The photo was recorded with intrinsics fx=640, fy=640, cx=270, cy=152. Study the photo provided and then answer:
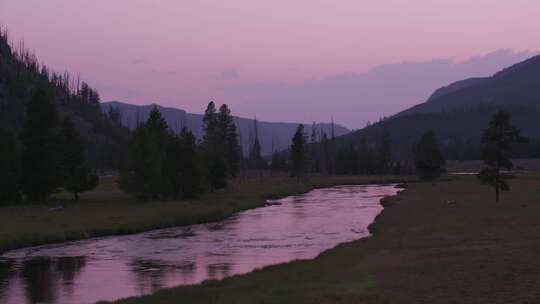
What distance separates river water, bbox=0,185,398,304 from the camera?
30.5m

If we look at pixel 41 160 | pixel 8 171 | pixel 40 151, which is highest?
pixel 40 151

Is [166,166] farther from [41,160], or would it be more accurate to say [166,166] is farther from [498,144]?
[498,144]

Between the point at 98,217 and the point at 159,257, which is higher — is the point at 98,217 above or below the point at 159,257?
above

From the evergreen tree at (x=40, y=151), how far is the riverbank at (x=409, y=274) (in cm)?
4643

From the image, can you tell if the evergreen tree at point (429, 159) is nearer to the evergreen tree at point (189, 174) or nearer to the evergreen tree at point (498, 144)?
the evergreen tree at point (189, 174)

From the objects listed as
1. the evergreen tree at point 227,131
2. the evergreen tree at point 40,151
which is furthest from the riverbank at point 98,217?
the evergreen tree at point 227,131

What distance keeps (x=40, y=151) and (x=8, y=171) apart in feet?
17.4

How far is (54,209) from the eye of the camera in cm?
6500

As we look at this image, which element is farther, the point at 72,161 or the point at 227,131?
the point at 227,131

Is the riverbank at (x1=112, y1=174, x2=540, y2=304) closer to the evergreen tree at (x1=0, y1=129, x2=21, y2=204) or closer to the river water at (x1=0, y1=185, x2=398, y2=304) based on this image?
the river water at (x1=0, y1=185, x2=398, y2=304)

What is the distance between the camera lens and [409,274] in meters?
26.0

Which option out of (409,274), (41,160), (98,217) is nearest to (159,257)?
(409,274)

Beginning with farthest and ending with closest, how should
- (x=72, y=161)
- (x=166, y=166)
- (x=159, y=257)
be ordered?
(x=166, y=166), (x=72, y=161), (x=159, y=257)

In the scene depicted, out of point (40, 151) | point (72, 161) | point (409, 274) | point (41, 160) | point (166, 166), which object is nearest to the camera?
point (409, 274)
